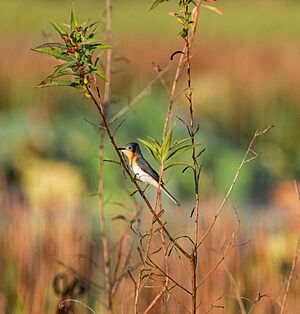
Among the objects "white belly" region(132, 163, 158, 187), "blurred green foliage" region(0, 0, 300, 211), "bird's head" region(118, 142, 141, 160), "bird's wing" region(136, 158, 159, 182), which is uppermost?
"bird's head" region(118, 142, 141, 160)

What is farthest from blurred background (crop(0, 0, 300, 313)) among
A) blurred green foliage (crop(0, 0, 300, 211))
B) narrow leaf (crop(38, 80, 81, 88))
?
narrow leaf (crop(38, 80, 81, 88))

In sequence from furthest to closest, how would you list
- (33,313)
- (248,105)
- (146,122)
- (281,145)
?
(248,105) < (281,145) < (146,122) < (33,313)

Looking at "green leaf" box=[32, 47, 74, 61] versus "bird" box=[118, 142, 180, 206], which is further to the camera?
"bird" box=[118, 142, 180, 206]

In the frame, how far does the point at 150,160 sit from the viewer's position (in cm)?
751

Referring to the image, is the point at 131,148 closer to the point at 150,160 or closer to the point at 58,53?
the point at 58,53

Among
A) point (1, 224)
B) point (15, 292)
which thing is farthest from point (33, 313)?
point (1, 224)

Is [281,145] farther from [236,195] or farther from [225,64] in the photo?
[225,64]

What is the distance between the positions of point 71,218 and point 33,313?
64 centimetres

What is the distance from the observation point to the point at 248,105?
1120 cm

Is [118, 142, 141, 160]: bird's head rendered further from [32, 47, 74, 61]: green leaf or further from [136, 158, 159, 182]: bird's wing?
[32, 47, 74, 61]: green leaf

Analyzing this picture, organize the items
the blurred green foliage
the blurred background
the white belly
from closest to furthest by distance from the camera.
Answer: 1. the white belly
2. the blurred background
3. the blurred green foliage

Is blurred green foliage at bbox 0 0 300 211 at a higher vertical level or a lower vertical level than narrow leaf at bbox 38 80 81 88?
lower

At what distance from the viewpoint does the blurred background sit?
13.6 ft

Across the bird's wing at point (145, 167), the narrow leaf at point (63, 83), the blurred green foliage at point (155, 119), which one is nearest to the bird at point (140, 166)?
the bird's wing at point (145, 167)
